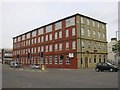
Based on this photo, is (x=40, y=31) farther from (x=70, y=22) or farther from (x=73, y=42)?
(x=73, y=42)

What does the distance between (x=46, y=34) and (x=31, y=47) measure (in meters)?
12.2

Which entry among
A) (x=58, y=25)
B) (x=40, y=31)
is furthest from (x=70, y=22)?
(x=40, y=31)

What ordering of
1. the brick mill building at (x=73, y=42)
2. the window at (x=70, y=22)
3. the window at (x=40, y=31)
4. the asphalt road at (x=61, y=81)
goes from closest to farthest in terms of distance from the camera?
the asphalt road at (x=61, y=81) < the brick mill building at (x=73, y=42) < the window at (x=70, y=22) < the window at (x=40, y=31)

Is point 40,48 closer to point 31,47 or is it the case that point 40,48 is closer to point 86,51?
point 31,47

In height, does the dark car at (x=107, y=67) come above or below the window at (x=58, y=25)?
below

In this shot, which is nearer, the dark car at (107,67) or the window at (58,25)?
the dark car at (107,67)

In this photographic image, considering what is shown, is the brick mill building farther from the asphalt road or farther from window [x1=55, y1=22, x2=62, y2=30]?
the asphalt road

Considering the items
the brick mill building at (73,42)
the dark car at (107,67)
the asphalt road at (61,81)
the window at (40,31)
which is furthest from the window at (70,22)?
the asphalt road at (61,81)

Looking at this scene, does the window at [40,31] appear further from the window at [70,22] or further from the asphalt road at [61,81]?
the asphalt road at [61,81]

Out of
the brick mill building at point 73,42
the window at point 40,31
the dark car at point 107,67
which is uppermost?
the window at point 40,31

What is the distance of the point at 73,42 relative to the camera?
135 feet

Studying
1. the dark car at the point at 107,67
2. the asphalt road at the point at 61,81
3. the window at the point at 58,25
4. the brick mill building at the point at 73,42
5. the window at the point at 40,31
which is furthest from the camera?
the window at the point at 40,31

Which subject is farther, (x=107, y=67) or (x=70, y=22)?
(x=70, y=22)

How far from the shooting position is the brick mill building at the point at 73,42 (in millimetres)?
40281
